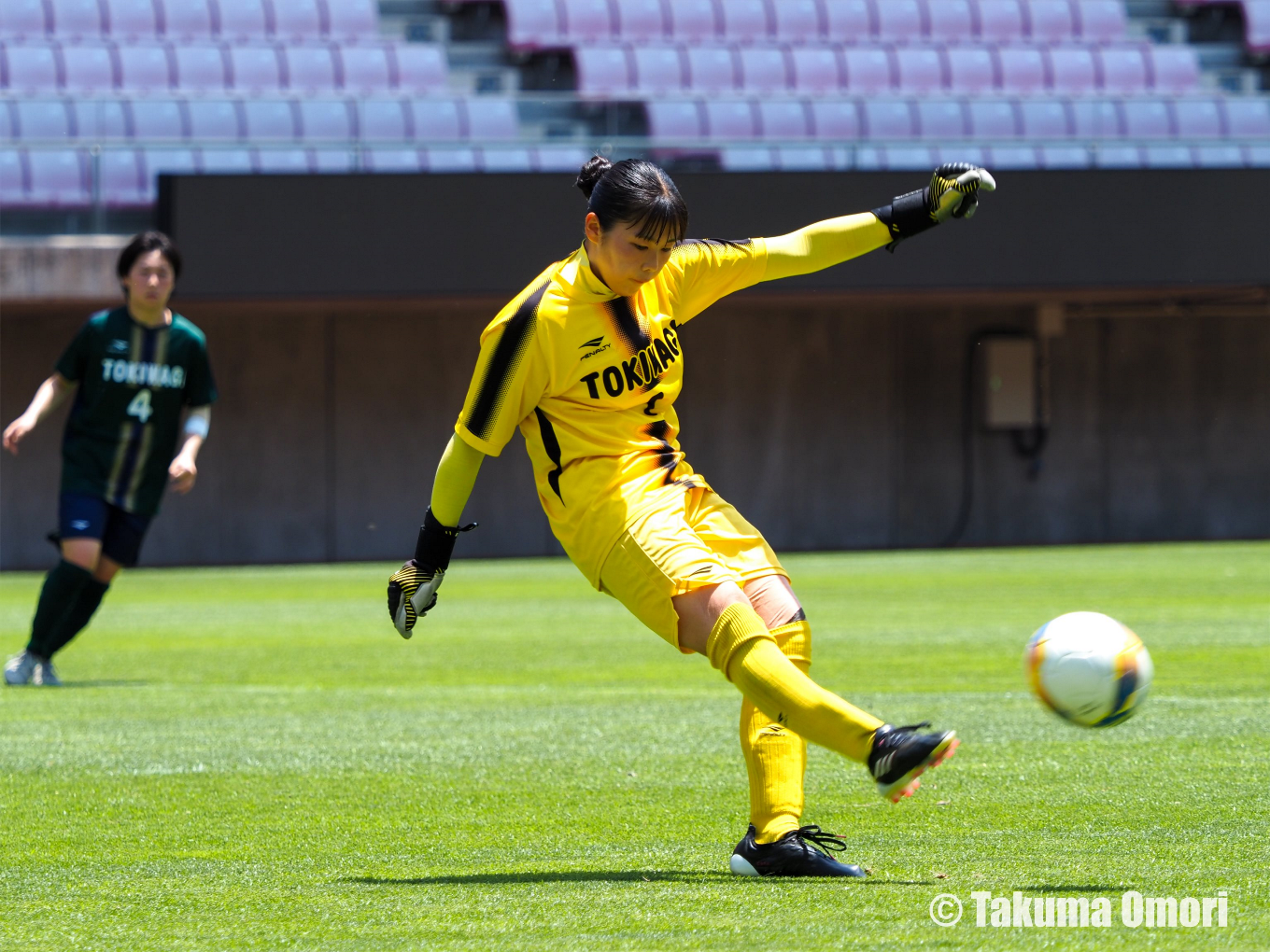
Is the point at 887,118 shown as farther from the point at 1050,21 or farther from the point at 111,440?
the point at 111,440

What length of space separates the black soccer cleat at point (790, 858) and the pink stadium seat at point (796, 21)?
73.9 feet

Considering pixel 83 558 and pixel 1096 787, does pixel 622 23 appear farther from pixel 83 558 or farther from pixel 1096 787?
pixel 1096 787

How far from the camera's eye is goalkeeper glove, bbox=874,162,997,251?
4402mm

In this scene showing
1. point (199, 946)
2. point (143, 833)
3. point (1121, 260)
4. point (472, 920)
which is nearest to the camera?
point (199, 946)

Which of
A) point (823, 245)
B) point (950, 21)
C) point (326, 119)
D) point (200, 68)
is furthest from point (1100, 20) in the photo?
point (823, 245)

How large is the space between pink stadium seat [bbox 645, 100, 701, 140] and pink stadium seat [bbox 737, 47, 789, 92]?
114 inches

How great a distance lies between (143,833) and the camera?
15.0 ft

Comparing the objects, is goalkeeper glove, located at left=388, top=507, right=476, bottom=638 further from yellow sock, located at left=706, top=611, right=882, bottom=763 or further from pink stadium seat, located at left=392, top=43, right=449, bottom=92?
pink stadium seat, located at left=392, top=43, right=449, bottom=92

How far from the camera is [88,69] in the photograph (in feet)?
74.5

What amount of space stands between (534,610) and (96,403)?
597 cm

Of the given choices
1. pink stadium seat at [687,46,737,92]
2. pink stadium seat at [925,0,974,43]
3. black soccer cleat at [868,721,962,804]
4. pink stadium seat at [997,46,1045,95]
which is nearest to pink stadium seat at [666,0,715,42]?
pink stadium seat at [687,46,737,92]

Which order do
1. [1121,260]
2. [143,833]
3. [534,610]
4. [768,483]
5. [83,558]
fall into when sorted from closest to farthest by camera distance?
1. [143,833]
2. [83,558]
3. [534,610]
4. [1121,260]
5. [768,483]

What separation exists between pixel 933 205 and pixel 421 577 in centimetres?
159

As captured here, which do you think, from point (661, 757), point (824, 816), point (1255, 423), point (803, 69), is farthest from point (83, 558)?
point (1255, 423)
